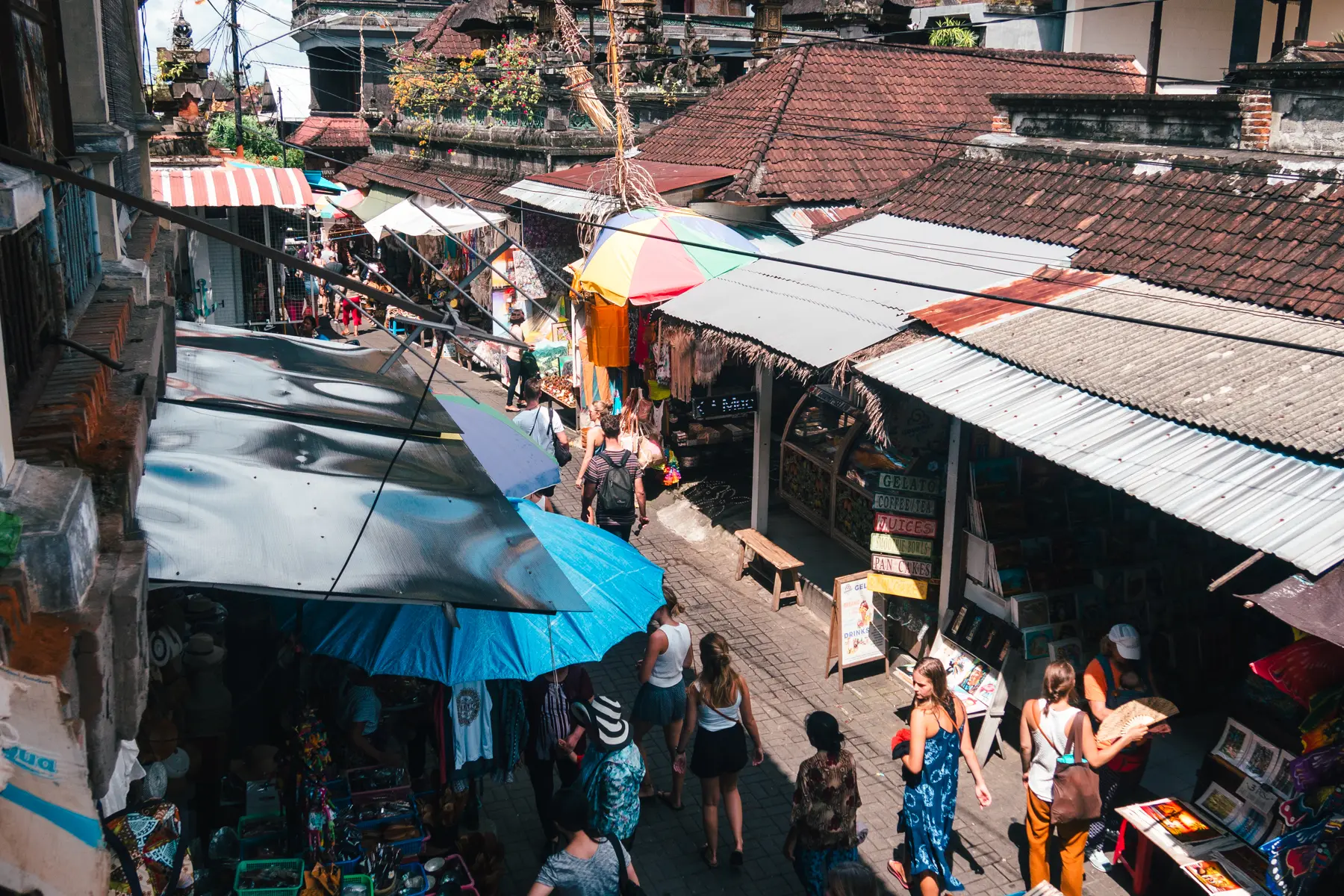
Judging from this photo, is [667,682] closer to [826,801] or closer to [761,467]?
[826,801]

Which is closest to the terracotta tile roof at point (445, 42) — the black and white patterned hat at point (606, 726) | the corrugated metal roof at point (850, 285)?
the corrugated metal roof at point (850, 285)

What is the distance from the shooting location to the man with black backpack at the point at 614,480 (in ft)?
35.0

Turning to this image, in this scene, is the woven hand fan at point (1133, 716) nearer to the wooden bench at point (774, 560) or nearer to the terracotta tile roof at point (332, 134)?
the wooden bench at point (774, 560)

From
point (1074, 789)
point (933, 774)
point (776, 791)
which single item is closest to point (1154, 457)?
point (1074, 789)

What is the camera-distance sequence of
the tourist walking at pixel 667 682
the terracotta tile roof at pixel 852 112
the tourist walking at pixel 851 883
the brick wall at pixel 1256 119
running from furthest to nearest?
the terracotta tile roof at pixel 852 112 < the brick wall at pixel 1256 119 < the tourist walking at pixel 667 682 < the tourist walking at pixel 851 883

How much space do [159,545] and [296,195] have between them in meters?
11.1

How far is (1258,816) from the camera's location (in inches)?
242

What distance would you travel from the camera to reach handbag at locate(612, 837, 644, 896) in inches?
197

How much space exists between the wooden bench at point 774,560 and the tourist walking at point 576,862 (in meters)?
5.81

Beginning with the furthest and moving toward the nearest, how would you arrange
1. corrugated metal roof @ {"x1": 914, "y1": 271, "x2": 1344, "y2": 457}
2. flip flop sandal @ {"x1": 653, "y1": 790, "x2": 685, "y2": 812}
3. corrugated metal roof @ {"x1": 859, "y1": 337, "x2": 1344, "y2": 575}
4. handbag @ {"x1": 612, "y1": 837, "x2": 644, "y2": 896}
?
1. flip flop sandal @ {"x1": 653, "y1": 790, "x2": 685, "y2": 812}
2. corrugated metal roof @ {"x1": 914, "y1": 271, "x2": 1344, "y2": 457}
3. corrugated metal roof @ {"x1": 859, "y1": 337, "x2": 1344, "y2": 575}
4. handbag @ {"x1": 612, "y1": 837, "x2": 644, "y2": 896}

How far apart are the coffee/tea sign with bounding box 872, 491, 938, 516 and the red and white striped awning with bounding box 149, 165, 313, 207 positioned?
931cm

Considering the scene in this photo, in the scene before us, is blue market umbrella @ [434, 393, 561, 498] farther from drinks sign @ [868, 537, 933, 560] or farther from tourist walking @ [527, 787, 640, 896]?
tourist walking @ [527, 787, 640, 896]

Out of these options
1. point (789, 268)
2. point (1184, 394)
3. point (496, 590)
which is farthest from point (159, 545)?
point (789, 268)

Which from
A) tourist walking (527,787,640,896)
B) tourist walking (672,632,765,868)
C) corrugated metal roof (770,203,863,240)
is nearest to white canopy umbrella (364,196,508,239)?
corrugated metal roof (770,203,863,240)
